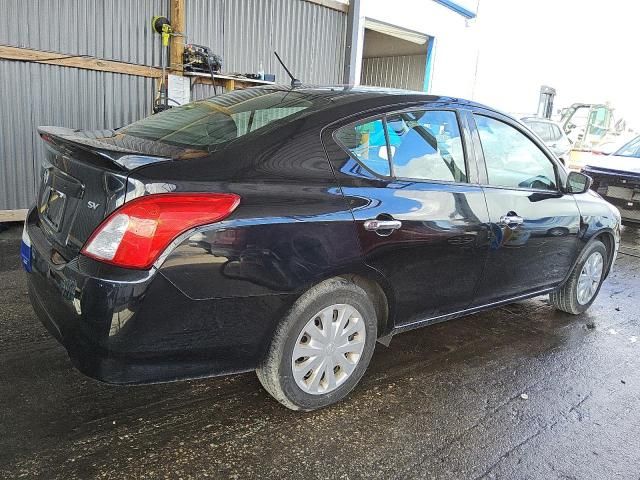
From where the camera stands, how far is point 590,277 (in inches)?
176

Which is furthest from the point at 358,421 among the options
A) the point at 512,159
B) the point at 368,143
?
the point at 512,159

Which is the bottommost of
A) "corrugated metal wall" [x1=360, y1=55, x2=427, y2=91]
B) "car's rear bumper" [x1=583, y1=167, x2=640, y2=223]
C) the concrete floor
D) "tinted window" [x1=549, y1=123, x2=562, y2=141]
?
the concrete floor

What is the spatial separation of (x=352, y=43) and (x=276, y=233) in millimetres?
6988

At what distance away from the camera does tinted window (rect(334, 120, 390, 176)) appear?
268 centimetres

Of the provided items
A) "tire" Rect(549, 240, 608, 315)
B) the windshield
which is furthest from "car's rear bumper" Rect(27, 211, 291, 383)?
the windshield

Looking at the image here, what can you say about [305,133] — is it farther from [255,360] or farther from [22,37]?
[22,37]

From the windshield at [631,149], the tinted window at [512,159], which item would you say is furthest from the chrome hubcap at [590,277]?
the windshield at [631,149]

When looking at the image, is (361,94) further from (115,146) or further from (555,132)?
(555,132)

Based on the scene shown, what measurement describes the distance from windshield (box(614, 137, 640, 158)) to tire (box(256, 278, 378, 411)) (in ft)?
26.4

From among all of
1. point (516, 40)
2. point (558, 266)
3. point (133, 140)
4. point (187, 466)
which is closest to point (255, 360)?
point (187, 466)

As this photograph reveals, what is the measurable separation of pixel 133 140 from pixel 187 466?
1561mm

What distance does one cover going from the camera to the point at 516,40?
50.9 ft

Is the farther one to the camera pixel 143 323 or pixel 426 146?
pixel 426 146

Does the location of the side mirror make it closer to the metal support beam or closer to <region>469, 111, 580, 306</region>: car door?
<region>469, 111, 580, 306</region>: car door
